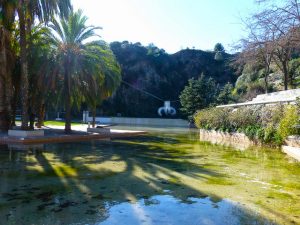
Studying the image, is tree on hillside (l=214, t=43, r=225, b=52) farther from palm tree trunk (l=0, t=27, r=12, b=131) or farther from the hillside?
palm tree trunk (l=0, t=27, r=12, b=131)

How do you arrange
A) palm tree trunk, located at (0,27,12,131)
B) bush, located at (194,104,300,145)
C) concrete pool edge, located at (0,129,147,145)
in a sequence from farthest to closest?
palm tree trunk, located at (0,27,12,131)
concrete pool edge, located at (0,129,147,145)
bush, located at (194,104,300,145)

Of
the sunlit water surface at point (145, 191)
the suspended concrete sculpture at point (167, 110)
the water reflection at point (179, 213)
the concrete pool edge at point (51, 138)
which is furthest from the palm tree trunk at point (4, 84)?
the suspended concrete sculpture at point (167, 110)

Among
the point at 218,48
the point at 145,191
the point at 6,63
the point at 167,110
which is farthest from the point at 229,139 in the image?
the point at 218,48

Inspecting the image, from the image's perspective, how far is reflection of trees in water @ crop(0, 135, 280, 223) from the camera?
547cm

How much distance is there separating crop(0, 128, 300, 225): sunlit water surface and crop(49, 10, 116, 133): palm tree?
32.4 ft

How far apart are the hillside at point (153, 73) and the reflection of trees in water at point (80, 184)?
54.0 meters

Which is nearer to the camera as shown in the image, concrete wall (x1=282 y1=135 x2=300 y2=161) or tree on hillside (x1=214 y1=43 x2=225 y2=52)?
concrete wall (x1=282 y1=135 x2=300 y2=161)

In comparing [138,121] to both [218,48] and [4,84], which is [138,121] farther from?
[4,84]

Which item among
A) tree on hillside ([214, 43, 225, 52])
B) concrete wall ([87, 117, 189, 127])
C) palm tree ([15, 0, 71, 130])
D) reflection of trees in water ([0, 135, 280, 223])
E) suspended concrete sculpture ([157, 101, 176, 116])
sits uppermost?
tree on hillside ([214, 43, 225, 52])

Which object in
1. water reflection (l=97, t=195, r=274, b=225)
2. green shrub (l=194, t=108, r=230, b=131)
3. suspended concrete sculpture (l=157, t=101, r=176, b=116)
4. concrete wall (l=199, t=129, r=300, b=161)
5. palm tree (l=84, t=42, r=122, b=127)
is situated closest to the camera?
A: water reflection (l=97, t=195, r=274, b=225)

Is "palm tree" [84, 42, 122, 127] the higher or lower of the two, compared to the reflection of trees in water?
higher

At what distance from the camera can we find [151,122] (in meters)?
55.5

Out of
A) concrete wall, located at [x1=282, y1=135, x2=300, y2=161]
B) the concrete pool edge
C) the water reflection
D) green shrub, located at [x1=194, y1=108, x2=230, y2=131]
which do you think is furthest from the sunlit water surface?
green shrub, located at [x1=194, y1=108, x2=230, y2=131]

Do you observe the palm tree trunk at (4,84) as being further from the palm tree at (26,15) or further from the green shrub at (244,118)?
the green shrub at (244,118)
